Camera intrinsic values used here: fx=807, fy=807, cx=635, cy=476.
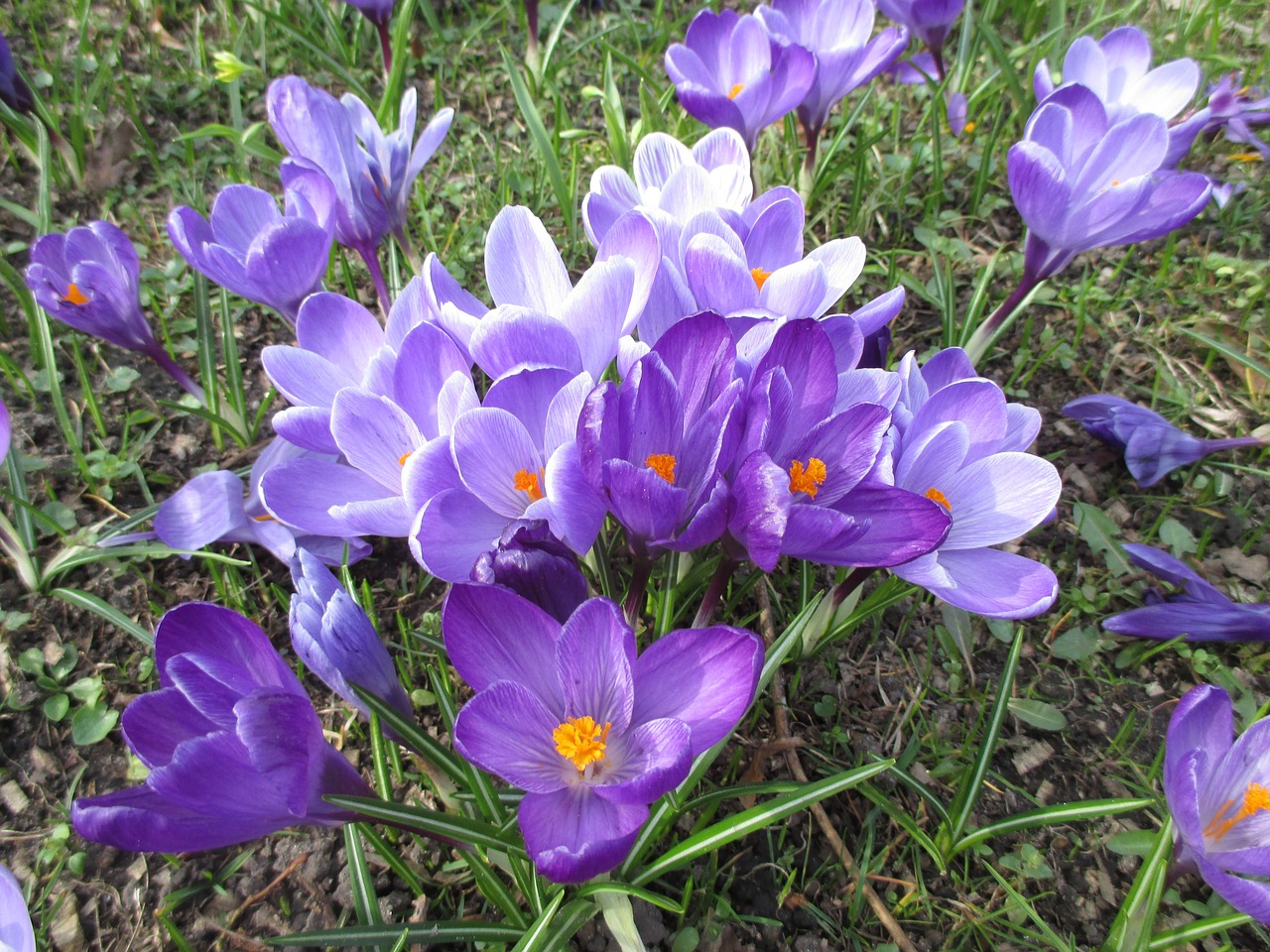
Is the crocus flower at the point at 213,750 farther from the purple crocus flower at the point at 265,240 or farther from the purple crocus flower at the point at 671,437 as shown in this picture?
the purple crocus flower at the point at 265,240

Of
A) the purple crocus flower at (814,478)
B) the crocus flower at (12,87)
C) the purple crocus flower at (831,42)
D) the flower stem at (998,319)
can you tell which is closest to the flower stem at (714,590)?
the purple crocus flower at (814,478)

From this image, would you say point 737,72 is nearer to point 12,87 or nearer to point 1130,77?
point 1130,77

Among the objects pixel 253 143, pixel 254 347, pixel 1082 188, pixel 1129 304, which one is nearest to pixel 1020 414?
pixel 1082 188

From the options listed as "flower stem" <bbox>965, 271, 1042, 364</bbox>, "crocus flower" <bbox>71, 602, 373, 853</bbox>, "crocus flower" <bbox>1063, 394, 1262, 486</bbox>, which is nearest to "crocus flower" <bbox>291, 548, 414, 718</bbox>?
"crocus flower" <bbox>71, 602, 373, 853</bbox>

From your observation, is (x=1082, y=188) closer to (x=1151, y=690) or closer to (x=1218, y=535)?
(x=1218, y=535)

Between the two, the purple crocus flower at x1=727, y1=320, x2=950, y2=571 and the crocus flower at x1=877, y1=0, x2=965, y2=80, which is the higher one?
the crocus flower at x1=877, y1=0, x2=965, y2=80

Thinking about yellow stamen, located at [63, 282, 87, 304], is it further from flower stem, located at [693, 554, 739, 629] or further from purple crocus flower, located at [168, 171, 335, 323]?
flower stem, located at [693, 554, 739, 629]
